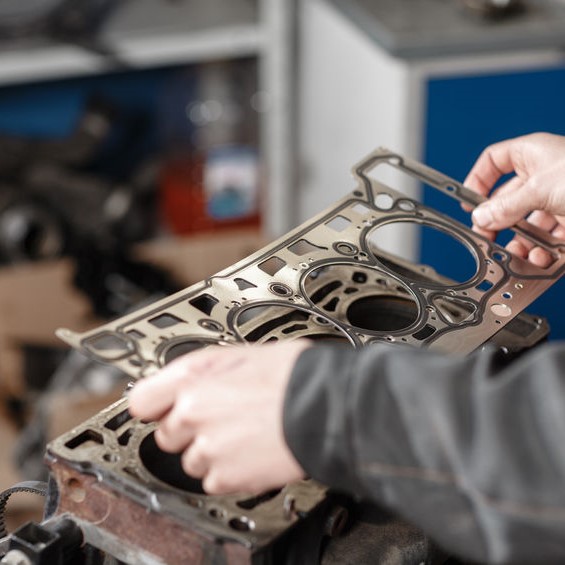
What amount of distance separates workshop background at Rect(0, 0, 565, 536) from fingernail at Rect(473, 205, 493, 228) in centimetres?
54

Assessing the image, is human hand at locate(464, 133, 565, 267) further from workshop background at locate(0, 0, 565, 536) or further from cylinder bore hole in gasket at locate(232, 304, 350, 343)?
workshop background at locate(0, 0, 565, 536)

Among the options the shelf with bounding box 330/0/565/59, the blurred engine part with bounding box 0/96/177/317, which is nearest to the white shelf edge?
the blurred engine part with bounding box 0/96/177/317

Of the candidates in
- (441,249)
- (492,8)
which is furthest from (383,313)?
(492,8)

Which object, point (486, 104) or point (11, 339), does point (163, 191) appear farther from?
point (486, 104)

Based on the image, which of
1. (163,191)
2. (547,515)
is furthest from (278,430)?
(163,191)

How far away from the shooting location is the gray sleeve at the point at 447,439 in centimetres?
59

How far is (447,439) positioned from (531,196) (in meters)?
0.50

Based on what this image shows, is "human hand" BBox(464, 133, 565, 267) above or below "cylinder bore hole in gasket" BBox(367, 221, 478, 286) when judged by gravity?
above

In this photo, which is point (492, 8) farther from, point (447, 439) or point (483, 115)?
point (447, 439)

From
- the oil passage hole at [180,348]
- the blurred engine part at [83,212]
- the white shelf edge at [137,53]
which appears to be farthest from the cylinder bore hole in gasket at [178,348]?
the white shelf edge at [137,53]

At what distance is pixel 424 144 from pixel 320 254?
1.04m

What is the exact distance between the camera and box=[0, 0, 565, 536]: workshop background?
188cm

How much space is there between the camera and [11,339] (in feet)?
6.88

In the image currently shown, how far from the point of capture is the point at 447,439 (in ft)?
1.98
